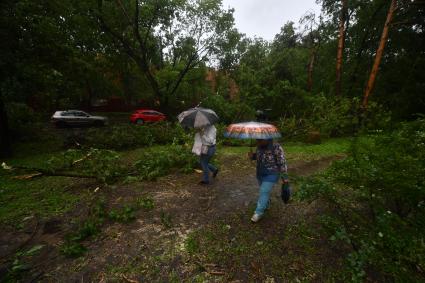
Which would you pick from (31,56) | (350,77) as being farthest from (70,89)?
(350,77)

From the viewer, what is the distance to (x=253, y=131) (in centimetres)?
360

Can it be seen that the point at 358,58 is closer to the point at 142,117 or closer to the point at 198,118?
the point at 198,118

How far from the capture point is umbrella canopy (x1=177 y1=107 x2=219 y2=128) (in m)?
5.39

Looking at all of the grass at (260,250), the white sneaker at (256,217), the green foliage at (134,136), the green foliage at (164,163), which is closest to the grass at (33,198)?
the green foliage at (164,163)

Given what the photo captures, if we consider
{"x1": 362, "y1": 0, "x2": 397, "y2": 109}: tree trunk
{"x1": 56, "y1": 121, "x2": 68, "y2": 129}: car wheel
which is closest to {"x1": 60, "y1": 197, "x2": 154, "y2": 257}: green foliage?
{"x1": 362, "y1": 0, "x2": 397, "y2": 109}: tree trunk

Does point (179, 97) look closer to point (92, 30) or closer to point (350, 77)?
point (92, 30)

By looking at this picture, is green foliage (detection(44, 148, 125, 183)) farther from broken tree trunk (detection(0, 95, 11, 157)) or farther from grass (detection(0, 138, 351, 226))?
broken tree trunk (detection(0, 95, 11, 157))

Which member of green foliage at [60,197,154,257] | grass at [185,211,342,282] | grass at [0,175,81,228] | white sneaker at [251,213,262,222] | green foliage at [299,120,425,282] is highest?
green foliage at [299,120,425,282]

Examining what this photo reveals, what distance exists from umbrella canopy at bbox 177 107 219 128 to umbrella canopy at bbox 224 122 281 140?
1598 millimetres

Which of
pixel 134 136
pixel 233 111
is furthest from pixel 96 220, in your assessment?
pixel 233 111

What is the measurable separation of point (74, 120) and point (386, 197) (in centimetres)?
2030

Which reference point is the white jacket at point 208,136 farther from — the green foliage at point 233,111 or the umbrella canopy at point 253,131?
the green foliage at point 233,111

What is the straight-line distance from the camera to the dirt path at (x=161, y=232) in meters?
3.27

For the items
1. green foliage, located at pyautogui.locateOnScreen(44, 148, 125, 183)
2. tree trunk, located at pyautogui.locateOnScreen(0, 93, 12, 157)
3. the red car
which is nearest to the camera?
green foliage, located at pyautogui.locateOnScreen(44, 148, 125, 183)
